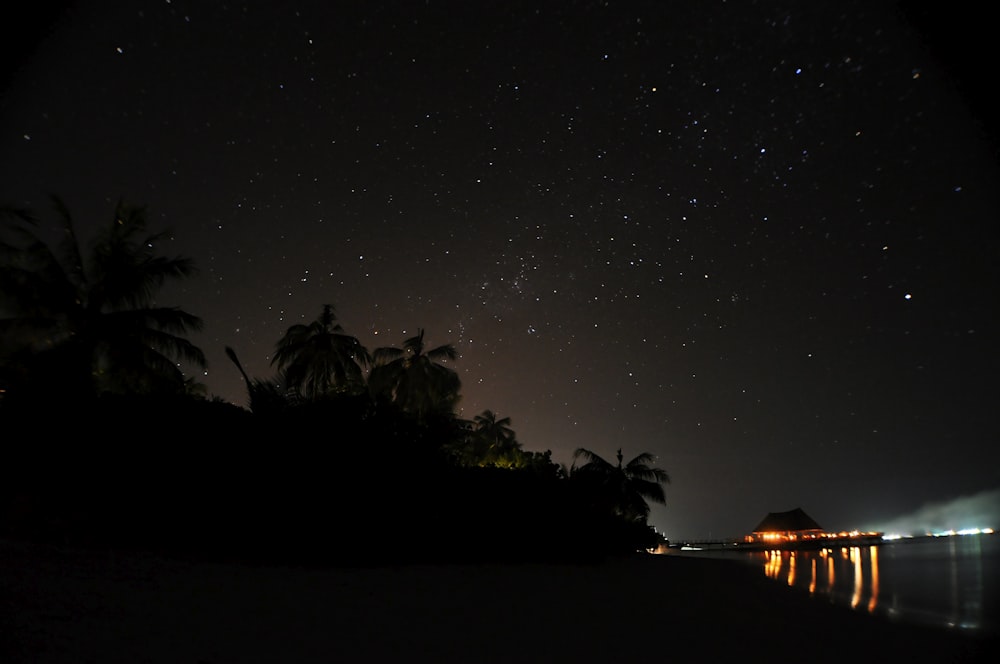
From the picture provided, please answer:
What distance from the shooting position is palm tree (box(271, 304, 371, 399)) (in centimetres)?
3031

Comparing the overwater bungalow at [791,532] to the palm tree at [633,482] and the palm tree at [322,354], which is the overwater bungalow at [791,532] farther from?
the palm tree at [322,354]

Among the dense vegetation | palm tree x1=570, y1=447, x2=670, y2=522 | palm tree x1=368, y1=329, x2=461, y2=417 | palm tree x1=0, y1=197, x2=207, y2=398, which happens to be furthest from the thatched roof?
palm tree x1=0, y1=197, x2=207, y2=398

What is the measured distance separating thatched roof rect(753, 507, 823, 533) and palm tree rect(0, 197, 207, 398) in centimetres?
8646

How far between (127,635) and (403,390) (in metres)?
30.9

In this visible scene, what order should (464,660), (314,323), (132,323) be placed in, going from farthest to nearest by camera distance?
(314,323) → (132,323) → (464,660)

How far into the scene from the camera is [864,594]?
17141 millimetres

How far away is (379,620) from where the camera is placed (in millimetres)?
5531

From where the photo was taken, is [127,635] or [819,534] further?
[819,534]

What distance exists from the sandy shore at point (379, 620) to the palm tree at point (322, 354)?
73.4ft

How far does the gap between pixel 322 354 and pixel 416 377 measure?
240 inches

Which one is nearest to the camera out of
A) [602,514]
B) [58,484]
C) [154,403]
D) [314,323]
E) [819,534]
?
[58,484]

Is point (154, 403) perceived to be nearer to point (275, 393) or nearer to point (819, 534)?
point (275, 393)

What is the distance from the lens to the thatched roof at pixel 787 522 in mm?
82456

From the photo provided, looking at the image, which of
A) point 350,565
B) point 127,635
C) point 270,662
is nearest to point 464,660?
point 270,662
